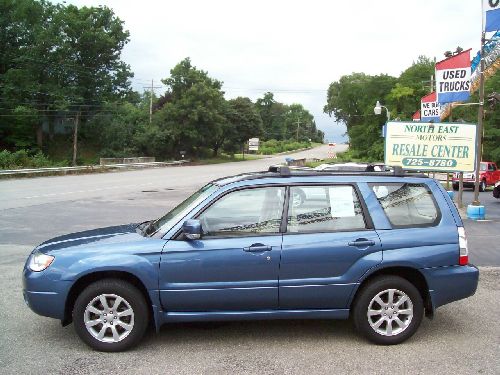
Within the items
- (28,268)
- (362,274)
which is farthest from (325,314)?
(28,268)

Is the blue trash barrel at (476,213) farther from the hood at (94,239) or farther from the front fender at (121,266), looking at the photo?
the front fender at (121,266)

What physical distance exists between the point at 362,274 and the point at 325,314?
1.66ft

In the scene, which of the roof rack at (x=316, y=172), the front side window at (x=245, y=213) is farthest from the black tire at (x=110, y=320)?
the roof rack at (x=316, y=172)

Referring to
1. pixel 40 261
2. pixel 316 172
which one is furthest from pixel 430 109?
pixel 40 261

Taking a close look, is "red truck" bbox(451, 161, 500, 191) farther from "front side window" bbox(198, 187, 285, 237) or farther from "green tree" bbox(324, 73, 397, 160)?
"front side window" bbox(198, 187, 285, 237)

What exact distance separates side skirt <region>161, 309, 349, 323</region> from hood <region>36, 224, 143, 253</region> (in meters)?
0.81

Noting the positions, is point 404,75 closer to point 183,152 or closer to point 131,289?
point 183,152

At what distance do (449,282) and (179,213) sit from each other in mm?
2650

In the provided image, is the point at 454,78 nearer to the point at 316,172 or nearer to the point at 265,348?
the point at 316,172

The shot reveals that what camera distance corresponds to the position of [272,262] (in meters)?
4.54

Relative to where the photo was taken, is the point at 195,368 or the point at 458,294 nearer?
the point at 195,368

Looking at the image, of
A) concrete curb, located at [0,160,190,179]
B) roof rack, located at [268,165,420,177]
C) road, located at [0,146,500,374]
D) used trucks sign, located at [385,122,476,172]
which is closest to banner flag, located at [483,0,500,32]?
used trucks sign, located at [385,122,476,172]

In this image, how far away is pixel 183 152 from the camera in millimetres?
60062

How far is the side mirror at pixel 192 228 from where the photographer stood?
437 cm
